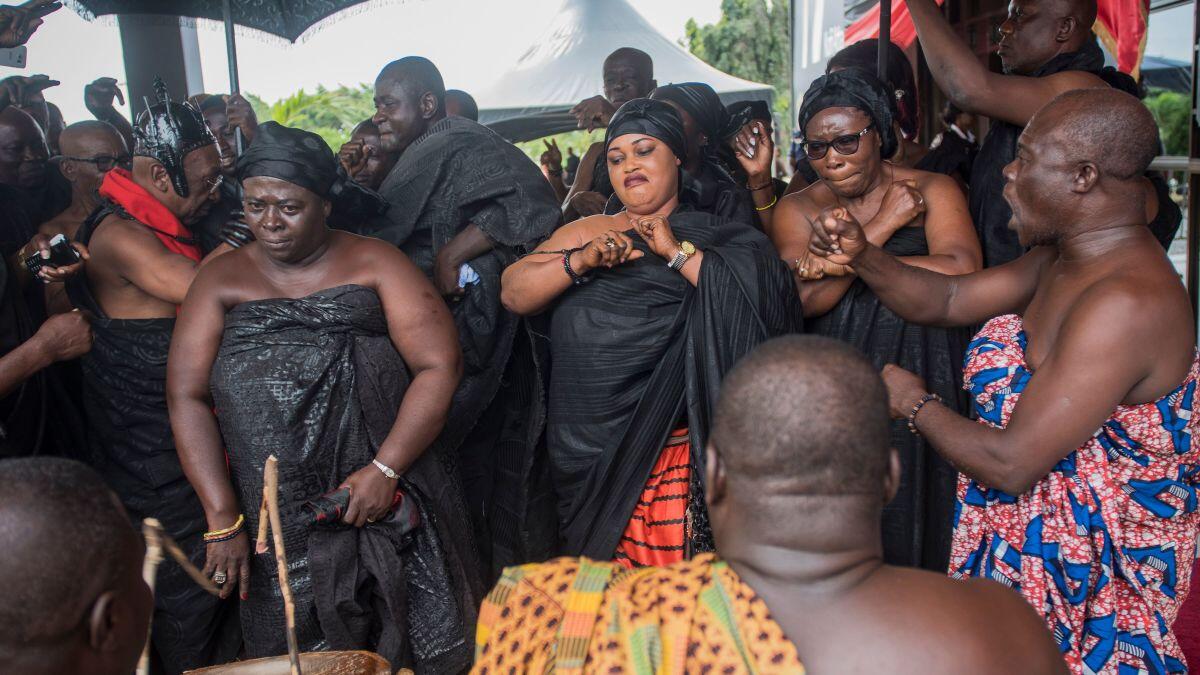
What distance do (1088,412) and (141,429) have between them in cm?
322

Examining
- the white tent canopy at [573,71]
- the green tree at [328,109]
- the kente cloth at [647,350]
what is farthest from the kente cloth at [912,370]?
the green tree at [328,109]

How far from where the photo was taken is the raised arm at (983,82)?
318 cm

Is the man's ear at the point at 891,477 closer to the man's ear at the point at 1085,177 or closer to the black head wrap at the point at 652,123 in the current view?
the man's ear at the point at 1085,177

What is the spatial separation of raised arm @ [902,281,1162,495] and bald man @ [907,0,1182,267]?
1.20 meters

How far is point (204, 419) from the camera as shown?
3102mm

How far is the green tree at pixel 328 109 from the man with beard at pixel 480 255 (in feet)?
60.9

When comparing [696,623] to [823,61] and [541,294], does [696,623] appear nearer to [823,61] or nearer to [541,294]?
[541,294]

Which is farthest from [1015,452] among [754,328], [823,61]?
[823,61]

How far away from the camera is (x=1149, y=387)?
2199mm

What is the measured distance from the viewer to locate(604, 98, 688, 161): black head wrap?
3.17 meters

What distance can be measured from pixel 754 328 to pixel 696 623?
63.3 inches

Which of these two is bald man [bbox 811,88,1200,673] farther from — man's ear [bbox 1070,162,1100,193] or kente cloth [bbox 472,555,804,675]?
kente cloth [bbox 472,555,804,675]

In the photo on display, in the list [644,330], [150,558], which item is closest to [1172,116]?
[644,330]

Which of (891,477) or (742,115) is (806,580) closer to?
(891,477)
